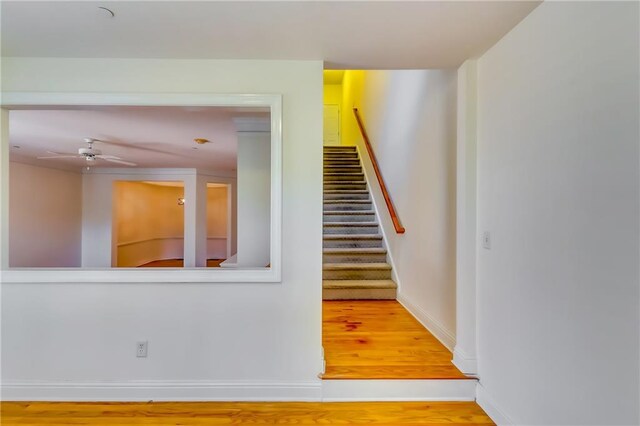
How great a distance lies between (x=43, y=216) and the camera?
591 centimetres

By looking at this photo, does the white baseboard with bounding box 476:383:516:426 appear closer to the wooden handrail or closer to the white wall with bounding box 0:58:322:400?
the white wall with bounding box 0:58:322:400

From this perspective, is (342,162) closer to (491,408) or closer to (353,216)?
(353,216)

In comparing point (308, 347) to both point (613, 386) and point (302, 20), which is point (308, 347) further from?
point (302, 20)

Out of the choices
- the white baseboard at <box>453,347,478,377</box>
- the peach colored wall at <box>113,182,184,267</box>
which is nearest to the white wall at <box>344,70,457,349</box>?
the white baseboard at <box>453,347,478,377</box>

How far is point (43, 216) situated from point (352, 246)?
5864mm

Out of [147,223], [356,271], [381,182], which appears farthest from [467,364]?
[147,223]

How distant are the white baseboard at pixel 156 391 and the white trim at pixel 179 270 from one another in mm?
670

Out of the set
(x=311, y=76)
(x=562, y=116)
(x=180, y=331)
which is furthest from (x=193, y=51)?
(x=562, y=116)

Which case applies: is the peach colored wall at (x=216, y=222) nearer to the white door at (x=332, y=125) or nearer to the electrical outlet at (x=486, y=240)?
the white door at (x=332, y=125)

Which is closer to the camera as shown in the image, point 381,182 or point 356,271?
point 356,271

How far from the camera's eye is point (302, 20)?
1.57 metres

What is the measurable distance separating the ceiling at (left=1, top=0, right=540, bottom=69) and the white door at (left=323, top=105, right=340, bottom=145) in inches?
243

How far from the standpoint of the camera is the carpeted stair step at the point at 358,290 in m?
3.57

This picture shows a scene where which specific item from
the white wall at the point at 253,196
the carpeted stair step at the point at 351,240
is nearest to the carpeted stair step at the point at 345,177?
the carpeted stair step at the point at 351,240
